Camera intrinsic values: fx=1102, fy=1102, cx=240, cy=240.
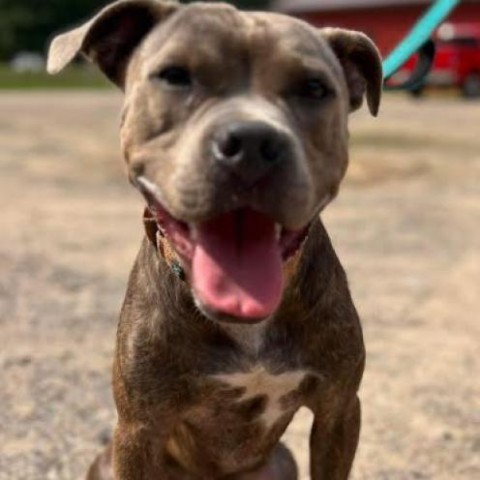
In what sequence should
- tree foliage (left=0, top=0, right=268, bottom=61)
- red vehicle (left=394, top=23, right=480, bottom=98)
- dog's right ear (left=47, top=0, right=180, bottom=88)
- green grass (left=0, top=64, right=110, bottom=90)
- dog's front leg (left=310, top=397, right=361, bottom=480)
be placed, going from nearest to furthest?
dog's right ear (left=47, top=0, right=180, bottom=88) → dog's front leg (left=310, top=397, right=361, bottom=480) → red vehicle (left=394, top=23, right=480, bottom=98) → green grass (left=0, top=64, right=110, bottom=90) → tree foliage (left=0, top=0, right=268, bottom=61)

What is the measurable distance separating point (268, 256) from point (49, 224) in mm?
7419

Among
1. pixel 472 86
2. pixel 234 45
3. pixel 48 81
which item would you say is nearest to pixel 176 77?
pixel 234 45

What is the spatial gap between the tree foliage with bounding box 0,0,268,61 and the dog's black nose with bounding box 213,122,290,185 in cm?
5238

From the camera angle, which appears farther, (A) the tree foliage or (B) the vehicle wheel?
(A) the tree foliage

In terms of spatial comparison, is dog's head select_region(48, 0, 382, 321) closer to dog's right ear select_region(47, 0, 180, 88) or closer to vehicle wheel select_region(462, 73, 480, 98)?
dog's right ear select_region(47, 0, 180, 88)

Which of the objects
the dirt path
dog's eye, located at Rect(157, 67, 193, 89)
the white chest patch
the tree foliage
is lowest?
the tree foliage

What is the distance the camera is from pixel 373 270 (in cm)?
822

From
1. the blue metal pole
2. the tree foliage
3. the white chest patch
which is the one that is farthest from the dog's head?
the tree foliage

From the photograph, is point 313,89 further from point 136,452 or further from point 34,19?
point 34,19

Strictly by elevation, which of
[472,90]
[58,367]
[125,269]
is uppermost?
[58,367]

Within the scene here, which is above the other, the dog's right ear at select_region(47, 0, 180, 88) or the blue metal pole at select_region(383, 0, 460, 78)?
the dog's right ear at select_region(47, 0, 180, 88)

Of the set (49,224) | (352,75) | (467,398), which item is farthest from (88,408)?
(49,224)

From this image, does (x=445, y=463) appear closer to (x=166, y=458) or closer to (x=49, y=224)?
(x=166, y=458)

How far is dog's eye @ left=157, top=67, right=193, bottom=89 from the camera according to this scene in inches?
118
